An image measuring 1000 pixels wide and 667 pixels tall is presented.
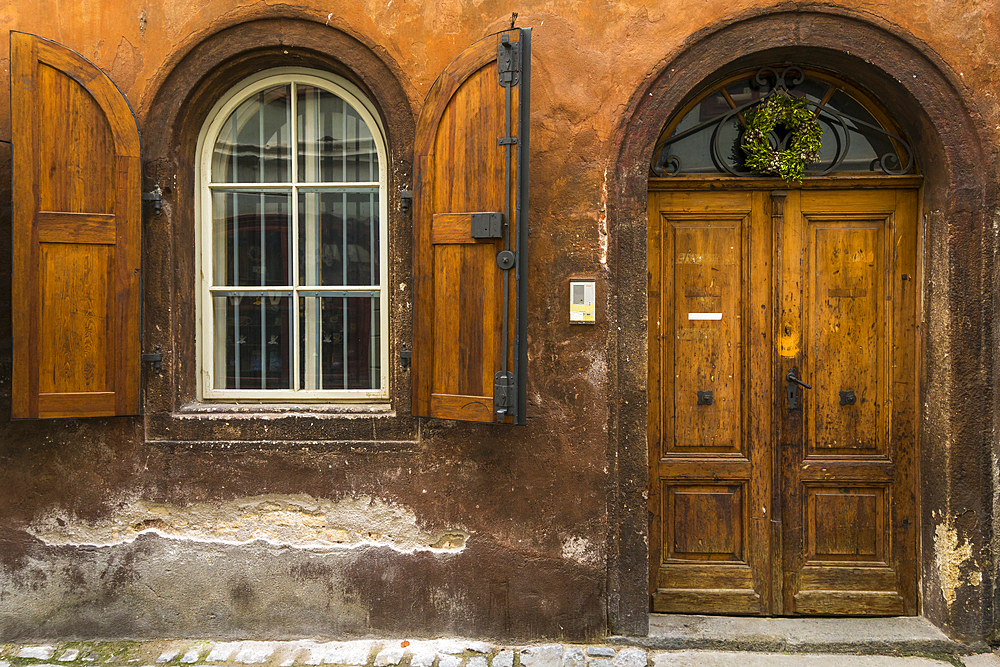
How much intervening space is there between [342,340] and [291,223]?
722 millimetres

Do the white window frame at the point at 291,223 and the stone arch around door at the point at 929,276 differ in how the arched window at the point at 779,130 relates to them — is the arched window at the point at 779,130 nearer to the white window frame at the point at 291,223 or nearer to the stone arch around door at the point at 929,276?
the stone arch around door at the point at 929,276

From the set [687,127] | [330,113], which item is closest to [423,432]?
[330,113]

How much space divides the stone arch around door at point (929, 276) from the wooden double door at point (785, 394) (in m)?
0.17

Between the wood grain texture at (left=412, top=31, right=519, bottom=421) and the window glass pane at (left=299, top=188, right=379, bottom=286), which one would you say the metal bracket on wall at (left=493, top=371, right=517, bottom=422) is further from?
the window glass pane at (left=299, top=188, right=379, bottom=286)

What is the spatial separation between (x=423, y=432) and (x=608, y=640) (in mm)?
1441

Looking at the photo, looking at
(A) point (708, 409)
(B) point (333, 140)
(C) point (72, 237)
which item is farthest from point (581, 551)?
(C) point (72, 237)

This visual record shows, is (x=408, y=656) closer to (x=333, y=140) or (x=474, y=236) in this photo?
(x=474, y=236)

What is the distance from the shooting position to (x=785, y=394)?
3.40m

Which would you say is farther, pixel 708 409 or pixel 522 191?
pixel 708 409

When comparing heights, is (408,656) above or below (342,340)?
below

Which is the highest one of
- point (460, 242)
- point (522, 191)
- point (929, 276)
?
point (522, 191)

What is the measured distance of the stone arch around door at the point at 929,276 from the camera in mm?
3107

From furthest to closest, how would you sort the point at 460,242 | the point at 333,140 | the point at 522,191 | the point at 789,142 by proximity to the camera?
the point at 333,140 → the point at 789,142 → the point at 460,242 → the point at 522,191

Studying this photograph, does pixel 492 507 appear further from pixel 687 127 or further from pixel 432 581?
pixel 687 127
